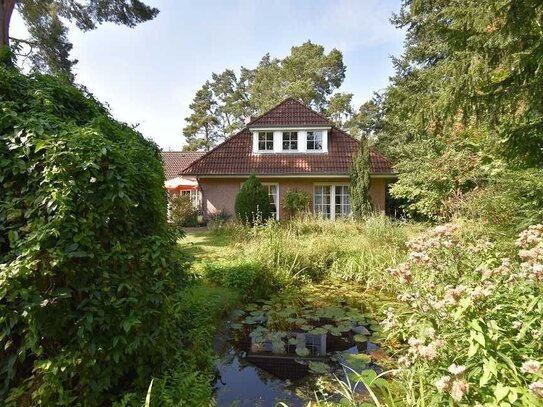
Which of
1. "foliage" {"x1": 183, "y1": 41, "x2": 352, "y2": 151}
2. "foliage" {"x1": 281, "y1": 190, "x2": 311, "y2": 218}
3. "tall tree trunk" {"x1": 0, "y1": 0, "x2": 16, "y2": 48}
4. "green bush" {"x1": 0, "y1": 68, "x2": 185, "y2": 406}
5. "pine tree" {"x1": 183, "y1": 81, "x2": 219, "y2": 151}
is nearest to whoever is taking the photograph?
"green bush" {"x1": 0, "y1": 68, "x2": 185, "y2": 406}

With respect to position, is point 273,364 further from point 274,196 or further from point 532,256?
point 274,196

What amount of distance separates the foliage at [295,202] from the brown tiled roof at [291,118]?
361cm

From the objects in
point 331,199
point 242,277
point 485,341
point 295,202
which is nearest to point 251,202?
point 295,202

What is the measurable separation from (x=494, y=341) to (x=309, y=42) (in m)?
37.0

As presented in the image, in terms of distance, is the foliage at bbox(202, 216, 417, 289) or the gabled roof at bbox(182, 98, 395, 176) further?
the gabled roof at bbox(182, 98, 395, 176)

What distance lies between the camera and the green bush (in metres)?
2.08

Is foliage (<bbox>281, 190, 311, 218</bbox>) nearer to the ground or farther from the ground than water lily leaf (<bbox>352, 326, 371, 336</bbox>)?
farther from the ground

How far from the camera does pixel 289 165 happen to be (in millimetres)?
16578

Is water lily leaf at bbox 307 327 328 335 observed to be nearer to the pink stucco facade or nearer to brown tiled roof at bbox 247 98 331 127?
the pink stucco facade

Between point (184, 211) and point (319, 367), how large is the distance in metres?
14.5

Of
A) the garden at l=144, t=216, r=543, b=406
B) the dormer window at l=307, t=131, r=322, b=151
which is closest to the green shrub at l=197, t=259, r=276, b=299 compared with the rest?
the garden at l=144, t=216, r=543, b=406

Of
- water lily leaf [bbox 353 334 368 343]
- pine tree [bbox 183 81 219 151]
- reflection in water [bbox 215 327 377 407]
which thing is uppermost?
pine tree [bbox 183 81 219 151]

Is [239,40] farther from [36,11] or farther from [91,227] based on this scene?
[91,227]

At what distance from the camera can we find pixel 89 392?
7.15 feet
